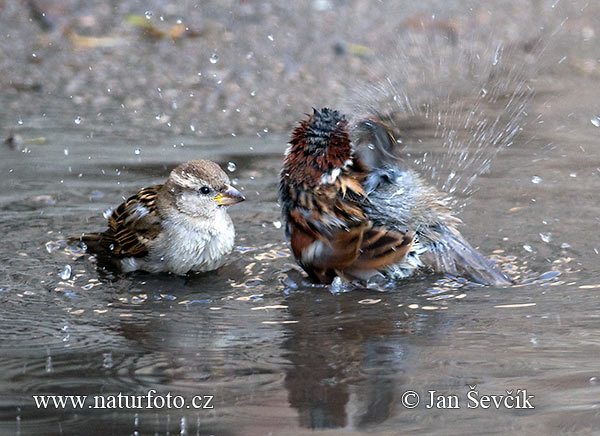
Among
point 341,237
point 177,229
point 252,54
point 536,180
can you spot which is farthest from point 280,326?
point 252,54

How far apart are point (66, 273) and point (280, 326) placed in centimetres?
142

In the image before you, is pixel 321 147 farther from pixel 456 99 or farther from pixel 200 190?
pixel 456 99

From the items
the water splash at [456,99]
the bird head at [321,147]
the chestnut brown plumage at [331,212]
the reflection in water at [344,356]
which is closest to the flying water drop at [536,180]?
the water splash at [456,99]

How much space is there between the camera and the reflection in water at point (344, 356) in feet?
13.0

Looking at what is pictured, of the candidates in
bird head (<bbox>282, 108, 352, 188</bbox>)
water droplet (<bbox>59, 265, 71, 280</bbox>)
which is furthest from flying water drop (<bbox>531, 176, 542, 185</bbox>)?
water droplet (<bbox>59, 265, 71, 280</bbox>)

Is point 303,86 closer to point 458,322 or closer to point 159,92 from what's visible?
point 159,92

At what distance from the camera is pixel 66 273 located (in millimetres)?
5668

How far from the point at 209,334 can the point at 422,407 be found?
123 cm

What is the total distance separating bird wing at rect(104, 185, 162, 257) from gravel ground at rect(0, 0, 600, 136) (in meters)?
2.11

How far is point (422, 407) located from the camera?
394 cm

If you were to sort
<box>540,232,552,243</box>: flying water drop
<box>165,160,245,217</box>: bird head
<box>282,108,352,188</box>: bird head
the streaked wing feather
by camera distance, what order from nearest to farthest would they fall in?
the streaked wing feather < <box>282,108,352,188</box>: bird head < <box>165,160,245,217</box>: bird head < <box>540,232,552,243</box>: flying water drop

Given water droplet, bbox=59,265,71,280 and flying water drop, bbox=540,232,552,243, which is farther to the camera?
flying water drop, bbox=540,232,552,243

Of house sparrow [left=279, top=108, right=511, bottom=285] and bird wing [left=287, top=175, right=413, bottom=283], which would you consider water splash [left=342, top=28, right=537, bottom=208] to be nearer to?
house sparrow [left=279, top=108, right=511, bottom=285]

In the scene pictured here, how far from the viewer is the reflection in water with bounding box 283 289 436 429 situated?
3.95 m
